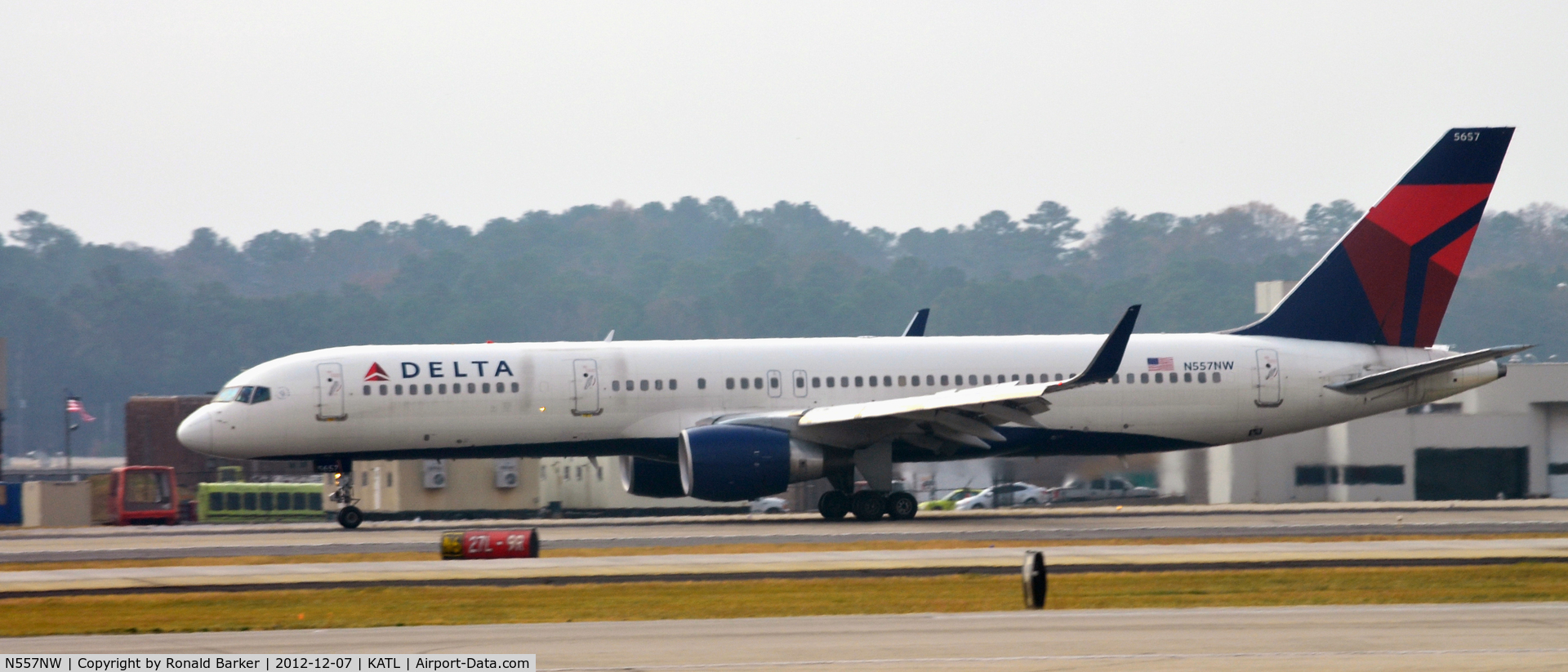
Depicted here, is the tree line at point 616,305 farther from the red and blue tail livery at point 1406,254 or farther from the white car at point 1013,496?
the red and blue tail livery at point 1406,254

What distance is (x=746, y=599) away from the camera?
65.8ft

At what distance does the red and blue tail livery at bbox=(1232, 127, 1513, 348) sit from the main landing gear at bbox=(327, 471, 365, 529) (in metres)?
18.6

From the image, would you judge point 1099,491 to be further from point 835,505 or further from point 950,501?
point 835,505

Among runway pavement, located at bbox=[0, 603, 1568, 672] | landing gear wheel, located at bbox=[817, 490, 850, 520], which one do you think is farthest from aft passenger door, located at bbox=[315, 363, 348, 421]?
runway pavement, located at bbox=[0, 603, 1568, 672]

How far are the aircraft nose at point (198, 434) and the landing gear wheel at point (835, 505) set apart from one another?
488 inches

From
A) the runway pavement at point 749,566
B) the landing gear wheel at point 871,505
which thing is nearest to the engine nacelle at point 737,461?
the landing gear wheel at point 871,505

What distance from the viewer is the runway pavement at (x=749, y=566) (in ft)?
73.2

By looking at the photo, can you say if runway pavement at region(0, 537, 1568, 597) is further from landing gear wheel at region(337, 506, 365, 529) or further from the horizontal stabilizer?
landing gear wheel at region(337, 506, 365, 529)

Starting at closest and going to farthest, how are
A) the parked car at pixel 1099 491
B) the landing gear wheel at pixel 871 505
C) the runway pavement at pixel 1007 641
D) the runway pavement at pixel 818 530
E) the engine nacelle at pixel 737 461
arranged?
the runway pavement at pixel 1007 641 < the runway pavement at pixel 818 530 < the engine nacelle at pixel 737 461 < the landing gear wheel at pixel 871 505 < the parked car at pixel 1099 491

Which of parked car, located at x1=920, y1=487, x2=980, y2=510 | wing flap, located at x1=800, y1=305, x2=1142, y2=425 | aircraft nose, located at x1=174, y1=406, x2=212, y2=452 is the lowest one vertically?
parked car, located at x1=920, y1=487, x2=980, y2=510

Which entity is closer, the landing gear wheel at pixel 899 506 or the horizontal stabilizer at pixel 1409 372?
the horizontal stabilizer at pixel 1409 372

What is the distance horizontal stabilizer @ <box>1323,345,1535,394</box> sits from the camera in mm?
32812

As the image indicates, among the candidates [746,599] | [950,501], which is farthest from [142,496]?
[746,599]

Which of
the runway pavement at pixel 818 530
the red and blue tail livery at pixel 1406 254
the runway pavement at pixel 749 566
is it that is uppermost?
the red and blue tail livery at pixel 1406 254
